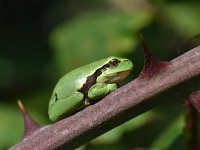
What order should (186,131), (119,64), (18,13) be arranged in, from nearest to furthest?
(186,131) < (119,64) < (18,13)

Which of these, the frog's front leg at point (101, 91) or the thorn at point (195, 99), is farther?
the frog's front leg at point (101, 91)

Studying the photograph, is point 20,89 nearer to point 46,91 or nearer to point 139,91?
point 46,91

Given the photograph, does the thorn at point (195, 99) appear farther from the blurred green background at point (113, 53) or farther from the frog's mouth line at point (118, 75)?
the blurred green background at point (113, 53)

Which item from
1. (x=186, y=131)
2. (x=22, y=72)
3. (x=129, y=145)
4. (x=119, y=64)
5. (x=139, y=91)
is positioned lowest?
(x=129, y=145)

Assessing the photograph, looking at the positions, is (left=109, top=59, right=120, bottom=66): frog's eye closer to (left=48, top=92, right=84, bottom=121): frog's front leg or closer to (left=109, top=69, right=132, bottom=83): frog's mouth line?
(left=109, top=69, right=132, bottom=83): frog's mouth line

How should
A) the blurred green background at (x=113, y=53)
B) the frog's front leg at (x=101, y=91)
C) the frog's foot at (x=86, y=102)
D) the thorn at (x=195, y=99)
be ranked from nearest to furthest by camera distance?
the thorn at (x=195, y=99) < the frog's front leg at (x=101, y=91) < the frog's foot at (x=86, y=102) < the blurred green background at (x=113, y=53)

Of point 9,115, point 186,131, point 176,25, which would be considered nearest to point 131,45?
point 176,25

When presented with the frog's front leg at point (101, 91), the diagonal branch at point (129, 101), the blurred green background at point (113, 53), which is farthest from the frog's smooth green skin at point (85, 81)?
the blurred green background at point (113, 53)
